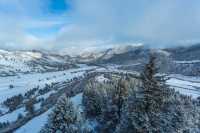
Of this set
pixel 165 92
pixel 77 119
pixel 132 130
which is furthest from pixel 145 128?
pixel 77 119

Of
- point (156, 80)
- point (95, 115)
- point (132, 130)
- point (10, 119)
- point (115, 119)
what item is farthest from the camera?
point (10, 119)

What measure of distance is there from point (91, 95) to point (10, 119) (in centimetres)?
7594

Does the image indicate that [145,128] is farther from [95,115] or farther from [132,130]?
[95,115]

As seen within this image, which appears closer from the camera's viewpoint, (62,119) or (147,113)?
(147,113)

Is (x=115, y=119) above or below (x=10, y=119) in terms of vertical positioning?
above

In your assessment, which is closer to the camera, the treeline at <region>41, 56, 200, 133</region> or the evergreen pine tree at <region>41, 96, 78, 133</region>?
the treeline at <region>41, 56, 200, 133</region>

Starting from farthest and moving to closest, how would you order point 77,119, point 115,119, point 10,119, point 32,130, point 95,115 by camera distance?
point 10,119
point 32,130
point 95,115
point 115,119
point 77,119

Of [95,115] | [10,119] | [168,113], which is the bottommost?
[10,119]

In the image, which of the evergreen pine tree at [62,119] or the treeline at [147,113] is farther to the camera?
the evergreen pine tree at [62,119]

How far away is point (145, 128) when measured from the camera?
35.4m

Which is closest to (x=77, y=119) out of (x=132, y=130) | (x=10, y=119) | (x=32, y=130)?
(x=132, y=130)

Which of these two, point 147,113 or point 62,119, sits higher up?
point 147,113

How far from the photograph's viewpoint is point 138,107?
3581cm

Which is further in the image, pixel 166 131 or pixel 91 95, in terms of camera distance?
pixel 91 95
